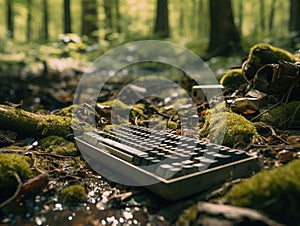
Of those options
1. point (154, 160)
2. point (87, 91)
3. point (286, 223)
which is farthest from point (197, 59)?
point (286, 223)

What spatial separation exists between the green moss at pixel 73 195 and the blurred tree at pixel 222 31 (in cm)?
680

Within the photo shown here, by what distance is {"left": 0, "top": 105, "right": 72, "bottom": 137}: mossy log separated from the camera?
2.80 meters

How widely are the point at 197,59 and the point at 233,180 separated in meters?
6.69

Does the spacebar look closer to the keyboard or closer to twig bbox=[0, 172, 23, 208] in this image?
the keyboard

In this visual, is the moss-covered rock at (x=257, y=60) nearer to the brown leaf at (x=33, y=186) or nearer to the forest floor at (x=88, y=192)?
the forest floor at (x=88, y=192)

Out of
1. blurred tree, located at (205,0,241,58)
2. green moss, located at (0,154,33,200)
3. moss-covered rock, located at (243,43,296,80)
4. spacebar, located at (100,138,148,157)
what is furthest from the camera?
blurred tree, located at (205,0,241,58)

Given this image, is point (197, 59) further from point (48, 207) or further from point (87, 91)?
point (48, 207)

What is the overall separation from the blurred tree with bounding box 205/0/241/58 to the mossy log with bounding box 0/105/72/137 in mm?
5952

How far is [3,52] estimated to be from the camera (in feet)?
26.9

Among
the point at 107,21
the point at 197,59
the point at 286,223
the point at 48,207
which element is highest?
the point at 107,21

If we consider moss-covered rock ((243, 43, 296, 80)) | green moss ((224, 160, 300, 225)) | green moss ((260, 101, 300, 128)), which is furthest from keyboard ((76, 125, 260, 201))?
moss-covered rock ((243, 43, 296, 80))

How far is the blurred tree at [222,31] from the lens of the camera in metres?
→ 7.93

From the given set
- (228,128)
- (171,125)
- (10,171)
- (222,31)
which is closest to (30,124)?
(10,171)

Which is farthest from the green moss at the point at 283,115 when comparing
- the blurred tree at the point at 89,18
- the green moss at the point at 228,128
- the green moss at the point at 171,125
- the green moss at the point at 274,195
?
the blurred tree at the point at 89,18
